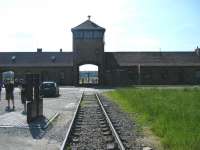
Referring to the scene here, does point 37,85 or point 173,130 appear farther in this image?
point 37,85

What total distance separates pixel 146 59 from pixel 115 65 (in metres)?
5.89

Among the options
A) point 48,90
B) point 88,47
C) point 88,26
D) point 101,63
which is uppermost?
point 88,26

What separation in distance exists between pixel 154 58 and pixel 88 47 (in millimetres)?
12562

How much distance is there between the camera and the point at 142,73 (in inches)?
2847

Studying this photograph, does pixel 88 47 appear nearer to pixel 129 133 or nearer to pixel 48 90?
pixel 48 90

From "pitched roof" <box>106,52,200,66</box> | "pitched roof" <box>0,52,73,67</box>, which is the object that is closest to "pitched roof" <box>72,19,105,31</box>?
"pitched roof" <box>0,52,73,67</box>

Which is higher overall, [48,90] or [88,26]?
[88,26]

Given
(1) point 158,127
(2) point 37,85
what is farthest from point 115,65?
(1) point 158,127

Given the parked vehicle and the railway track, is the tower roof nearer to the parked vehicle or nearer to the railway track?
the parked vehicle

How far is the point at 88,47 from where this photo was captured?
70.1 meters

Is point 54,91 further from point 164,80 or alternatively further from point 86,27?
point 164,80

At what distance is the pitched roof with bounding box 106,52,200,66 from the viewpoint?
73438 millimetres

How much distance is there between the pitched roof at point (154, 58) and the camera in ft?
241

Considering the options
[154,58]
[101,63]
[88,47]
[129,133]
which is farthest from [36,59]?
[129,133]
